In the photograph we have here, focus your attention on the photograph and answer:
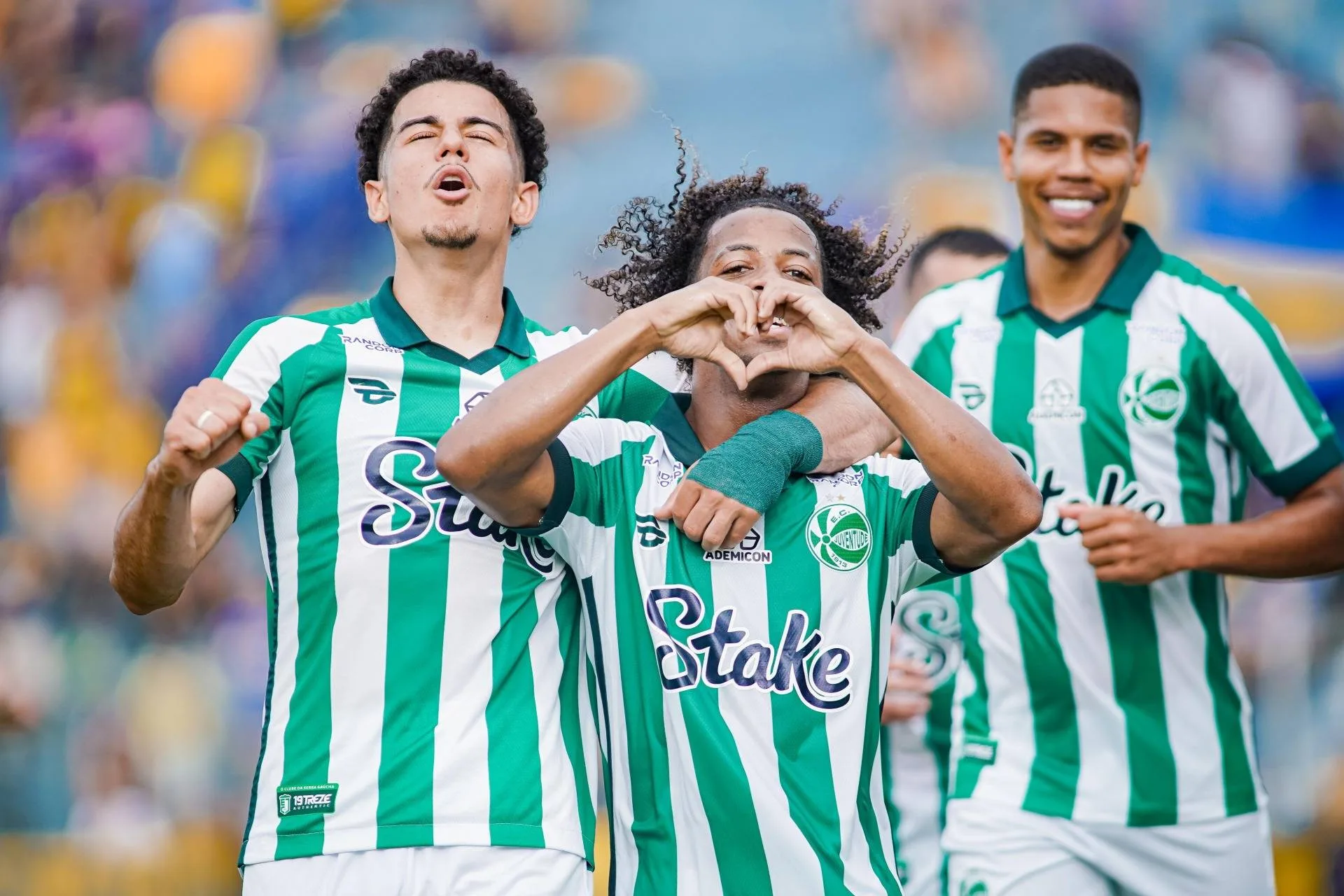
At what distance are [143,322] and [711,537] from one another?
4.79 m

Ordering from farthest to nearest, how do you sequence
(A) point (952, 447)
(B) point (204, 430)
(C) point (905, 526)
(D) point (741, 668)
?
(C) point (905, 526) → (D) point (741, 668) → (A) point (952, 447) → (B) point (204, 430)

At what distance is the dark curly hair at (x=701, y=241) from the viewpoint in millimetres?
3357

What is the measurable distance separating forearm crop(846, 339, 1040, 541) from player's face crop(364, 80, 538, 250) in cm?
93

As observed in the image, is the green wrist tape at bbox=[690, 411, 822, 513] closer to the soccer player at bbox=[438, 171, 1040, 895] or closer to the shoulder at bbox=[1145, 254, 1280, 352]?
the soccer player at bbox=[438, 171, 1040, 895]

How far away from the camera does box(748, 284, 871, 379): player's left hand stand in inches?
106

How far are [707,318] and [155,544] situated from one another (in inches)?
42.4

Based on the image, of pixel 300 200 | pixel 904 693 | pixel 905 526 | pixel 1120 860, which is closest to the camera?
pixel 905 526

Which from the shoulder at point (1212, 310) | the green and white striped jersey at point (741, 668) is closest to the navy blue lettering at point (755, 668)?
the green and white striped jersey at point (741, 668)

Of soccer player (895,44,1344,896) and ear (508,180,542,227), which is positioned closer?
ear (508,180,542,227)

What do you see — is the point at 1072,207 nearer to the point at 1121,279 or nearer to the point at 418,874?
the point at 1121,279

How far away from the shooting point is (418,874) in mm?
2832

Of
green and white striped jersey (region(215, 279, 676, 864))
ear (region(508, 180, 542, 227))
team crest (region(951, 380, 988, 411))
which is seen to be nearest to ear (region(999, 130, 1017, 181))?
team crest (region(951, 380, 988, 411))

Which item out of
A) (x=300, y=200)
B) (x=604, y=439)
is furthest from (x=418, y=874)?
(x=300, y=200)

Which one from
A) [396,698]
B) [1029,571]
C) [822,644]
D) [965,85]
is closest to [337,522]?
[396,698]
